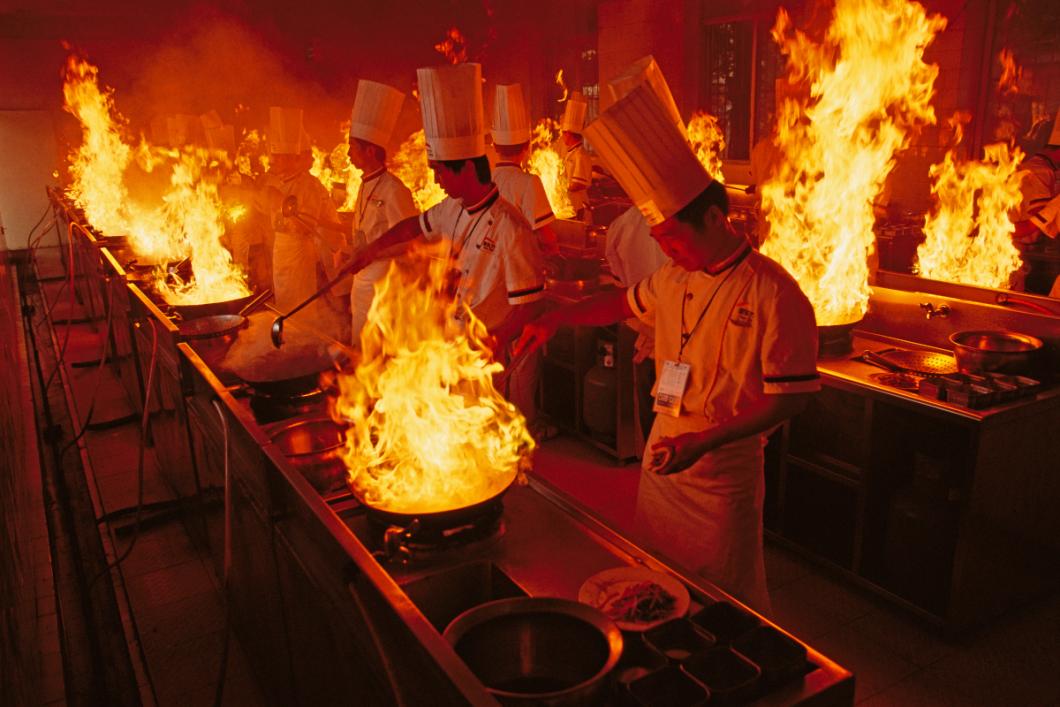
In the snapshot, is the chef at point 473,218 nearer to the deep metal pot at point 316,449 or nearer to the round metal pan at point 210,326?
the round metal pan at point 210,326

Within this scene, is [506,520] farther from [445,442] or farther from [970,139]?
[970,139]

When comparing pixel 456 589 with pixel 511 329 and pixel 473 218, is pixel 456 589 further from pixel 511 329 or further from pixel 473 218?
pixel 473 218

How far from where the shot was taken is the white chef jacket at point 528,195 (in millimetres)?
5078

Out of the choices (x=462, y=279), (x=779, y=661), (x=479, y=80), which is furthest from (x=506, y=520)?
(x=479, y=80)

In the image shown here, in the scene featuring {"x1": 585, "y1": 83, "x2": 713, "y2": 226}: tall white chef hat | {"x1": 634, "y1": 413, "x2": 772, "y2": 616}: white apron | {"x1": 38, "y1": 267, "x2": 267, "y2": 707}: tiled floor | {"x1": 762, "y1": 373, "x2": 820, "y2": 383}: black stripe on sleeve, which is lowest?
{"x1": 38, "y1": 267, "x2": 267, "y2": 707}: tiled floor

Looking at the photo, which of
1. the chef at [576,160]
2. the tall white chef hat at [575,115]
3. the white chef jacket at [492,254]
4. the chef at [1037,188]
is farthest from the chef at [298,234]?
the chef at [1037,188]

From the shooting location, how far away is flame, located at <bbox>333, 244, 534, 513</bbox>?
2.04 meters

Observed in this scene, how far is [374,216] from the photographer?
182 inches

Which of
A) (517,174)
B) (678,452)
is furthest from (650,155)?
(517,174)

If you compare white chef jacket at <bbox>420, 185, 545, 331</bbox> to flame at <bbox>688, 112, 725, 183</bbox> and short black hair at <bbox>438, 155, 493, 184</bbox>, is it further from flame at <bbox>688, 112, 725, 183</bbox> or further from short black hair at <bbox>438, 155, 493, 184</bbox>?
flame at <bbox>688, 112, 725, 183</bbox>

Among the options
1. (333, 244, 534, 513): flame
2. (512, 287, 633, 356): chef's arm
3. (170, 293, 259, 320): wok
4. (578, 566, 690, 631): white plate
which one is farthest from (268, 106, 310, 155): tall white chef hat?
(578, 566, 690, 631): white plate

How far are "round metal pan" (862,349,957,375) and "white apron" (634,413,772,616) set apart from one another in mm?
1411

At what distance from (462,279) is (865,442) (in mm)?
1901

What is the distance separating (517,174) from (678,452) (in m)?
3.61
